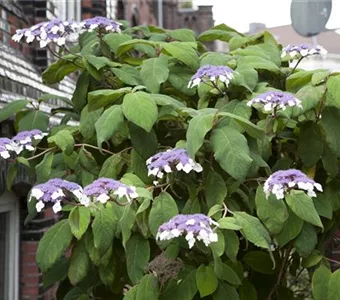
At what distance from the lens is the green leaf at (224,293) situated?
2586mm

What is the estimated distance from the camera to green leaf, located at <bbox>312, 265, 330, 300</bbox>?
278 centimetres

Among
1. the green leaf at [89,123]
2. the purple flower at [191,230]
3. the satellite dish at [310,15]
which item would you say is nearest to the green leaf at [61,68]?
the green leaf at [89,123]

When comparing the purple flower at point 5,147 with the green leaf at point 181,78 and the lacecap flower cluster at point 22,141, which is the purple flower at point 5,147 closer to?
the lacecap flower cluster at point 22,141

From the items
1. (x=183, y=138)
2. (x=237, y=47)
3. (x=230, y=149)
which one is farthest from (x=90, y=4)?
(x=230, y=149)

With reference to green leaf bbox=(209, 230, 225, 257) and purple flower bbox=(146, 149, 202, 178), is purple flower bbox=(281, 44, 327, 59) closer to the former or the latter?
purple flower bbox=(146, 149, 202, 178)

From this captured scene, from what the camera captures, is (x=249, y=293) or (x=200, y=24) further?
(x=200, y=24)

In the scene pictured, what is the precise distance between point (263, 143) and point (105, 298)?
1.06m

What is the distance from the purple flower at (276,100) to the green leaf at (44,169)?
0.93 m

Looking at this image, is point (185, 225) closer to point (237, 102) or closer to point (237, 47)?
point (237, 102)

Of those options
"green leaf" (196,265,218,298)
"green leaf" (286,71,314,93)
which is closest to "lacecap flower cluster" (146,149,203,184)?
"green leaf" (196,265,218,298)

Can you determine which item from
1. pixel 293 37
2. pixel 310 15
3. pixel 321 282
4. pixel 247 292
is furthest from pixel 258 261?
pixel 293 37

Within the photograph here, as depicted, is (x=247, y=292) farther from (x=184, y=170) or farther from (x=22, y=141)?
(x=22, y=141)

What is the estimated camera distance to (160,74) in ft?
10.4

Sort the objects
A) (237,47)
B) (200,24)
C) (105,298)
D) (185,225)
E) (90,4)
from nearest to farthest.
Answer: (185,225), (105,298), (237,47), (90,4), (200,24)
